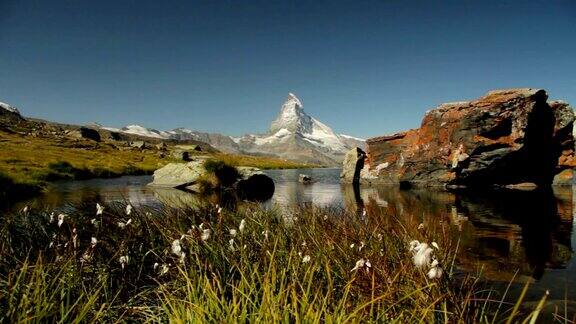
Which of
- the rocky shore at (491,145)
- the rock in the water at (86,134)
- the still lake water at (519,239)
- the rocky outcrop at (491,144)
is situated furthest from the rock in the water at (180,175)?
the rock in the water at (86,134)

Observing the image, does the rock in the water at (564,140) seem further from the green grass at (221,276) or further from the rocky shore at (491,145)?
the green grass at (221,276)

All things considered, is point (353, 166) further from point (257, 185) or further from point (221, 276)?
point (221, 276)

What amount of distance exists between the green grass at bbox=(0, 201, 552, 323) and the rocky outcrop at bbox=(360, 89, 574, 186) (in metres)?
29.5

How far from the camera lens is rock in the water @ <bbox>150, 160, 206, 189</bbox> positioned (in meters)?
41.2

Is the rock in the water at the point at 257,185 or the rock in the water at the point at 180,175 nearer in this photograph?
the rock in the water at the point at 257,185

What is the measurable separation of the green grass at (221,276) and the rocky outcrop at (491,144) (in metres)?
29.5

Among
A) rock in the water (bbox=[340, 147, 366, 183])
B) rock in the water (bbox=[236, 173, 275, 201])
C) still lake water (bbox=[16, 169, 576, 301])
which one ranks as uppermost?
rock in the water (bbox=[340, 147, 366, 183])

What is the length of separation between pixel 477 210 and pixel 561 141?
2323cm

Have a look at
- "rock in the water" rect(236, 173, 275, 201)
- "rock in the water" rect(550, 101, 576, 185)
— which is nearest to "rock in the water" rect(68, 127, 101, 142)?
"rock in the water" rect(236, 173, 275, 201)

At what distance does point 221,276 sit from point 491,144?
3402cm

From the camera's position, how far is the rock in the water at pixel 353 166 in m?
51.7

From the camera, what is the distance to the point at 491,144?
35.6m

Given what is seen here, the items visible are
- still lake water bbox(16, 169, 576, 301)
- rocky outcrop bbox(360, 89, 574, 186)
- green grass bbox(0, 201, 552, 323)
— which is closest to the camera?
green grass bbox(0, 201, 552, 323)

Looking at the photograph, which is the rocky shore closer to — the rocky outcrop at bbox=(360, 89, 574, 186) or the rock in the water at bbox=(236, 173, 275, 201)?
the rocky outcrop at bbox=(360, 89, 574, 186)
